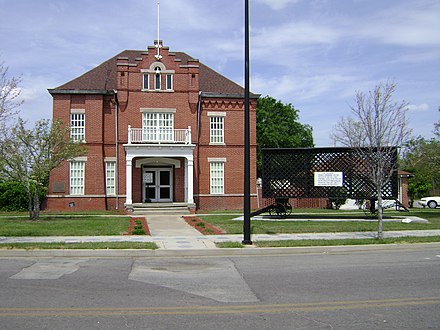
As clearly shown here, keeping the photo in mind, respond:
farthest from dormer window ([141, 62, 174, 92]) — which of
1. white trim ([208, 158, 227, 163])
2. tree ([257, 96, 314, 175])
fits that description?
tree ([257, 96, 314, 175])

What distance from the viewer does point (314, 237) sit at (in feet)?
51.5

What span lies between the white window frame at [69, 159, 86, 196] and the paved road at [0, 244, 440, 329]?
18.3m

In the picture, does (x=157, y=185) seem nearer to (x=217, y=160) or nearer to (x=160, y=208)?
(x=160, y=208)

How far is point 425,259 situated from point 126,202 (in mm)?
19170

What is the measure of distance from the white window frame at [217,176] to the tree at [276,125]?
2458 cm

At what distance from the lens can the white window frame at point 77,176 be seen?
29.6 metres

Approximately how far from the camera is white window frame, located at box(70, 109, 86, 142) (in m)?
29.6

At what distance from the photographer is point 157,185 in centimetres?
3077

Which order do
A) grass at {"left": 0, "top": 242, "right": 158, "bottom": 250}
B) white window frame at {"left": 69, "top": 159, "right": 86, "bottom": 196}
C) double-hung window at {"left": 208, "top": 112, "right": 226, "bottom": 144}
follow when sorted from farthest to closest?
1. double-hung window at {"left": 208, "top": 112, "right": 226, "bottom": 144}
2. white window frame at {"left": 69, "top": 159, "right": 86, "bottom": 196}
3. grass at {"left": 0, "top": 242, "right": 158, "bottom": 250}

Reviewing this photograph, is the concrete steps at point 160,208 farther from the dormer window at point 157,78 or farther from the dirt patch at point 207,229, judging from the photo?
the dormer window at point 157,78

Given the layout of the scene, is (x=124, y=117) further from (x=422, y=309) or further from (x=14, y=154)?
(x=422, y=309)

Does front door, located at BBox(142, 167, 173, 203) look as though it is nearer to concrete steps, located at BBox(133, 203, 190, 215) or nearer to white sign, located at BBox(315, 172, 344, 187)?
concrete steps, located at BBox(133, 203, 190, 215)

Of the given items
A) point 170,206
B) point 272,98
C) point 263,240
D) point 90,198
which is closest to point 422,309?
point 263,240

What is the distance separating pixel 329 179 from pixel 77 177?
15.8 metres
